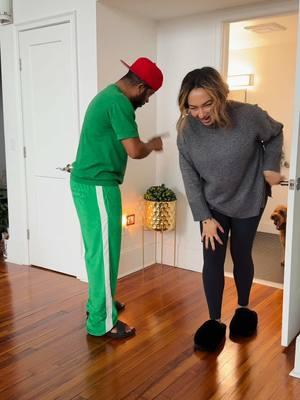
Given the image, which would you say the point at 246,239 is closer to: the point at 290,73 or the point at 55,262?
the point at 55,262

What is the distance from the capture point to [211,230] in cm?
208

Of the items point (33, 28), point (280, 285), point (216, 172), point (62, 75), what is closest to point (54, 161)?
point (62, 75)

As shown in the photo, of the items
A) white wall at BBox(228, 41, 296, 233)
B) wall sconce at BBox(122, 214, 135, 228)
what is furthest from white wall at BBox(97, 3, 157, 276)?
white wall at BBox(228, 41, 296, 233)

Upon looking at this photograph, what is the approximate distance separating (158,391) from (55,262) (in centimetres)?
185

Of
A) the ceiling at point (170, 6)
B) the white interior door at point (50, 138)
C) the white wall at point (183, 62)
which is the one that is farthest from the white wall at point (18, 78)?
the white wall at point (183, 62)

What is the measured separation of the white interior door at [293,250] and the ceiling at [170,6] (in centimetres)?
124

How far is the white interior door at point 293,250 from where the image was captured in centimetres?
199

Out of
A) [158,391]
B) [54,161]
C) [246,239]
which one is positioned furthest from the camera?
[54,161]

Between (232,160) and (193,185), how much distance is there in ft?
0.78

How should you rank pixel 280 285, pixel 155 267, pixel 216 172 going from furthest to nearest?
1. pixel 155 267
2. pixel 280 285
3. pixel 216 172

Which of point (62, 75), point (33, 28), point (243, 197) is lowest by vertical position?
point (243, 197)

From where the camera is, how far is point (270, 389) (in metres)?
1.86

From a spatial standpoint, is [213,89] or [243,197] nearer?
[213,89]

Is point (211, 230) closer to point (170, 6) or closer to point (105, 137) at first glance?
point (105, 137)
